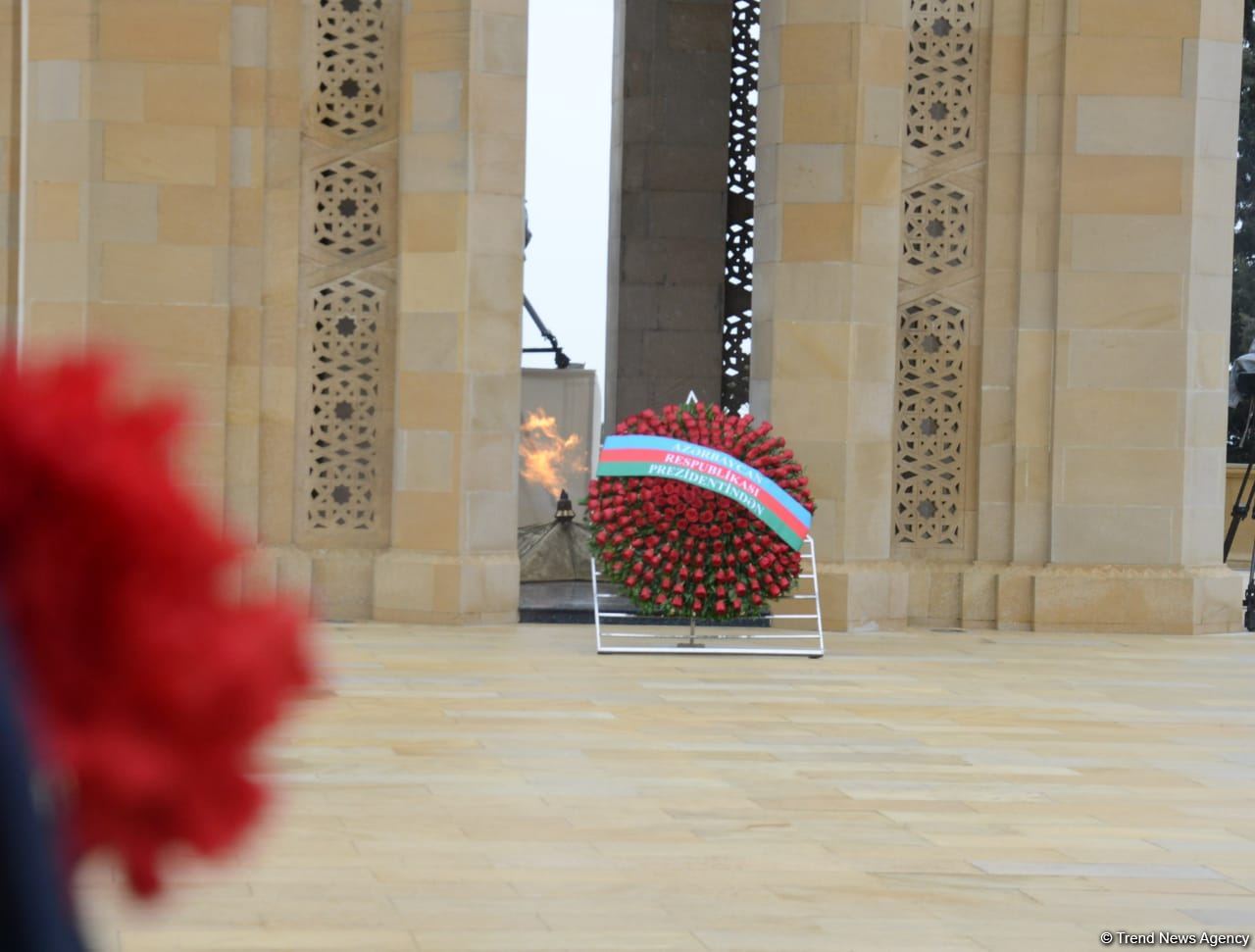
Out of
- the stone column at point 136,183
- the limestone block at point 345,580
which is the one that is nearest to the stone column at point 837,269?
the limestone block at point 345,580

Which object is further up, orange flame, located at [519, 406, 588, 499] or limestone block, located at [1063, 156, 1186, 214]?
limestone block, located at [1063, 156, 1186, 214]

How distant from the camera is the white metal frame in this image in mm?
11961

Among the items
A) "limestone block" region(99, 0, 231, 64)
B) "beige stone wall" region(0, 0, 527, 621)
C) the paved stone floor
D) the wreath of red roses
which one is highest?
"limestone block" region(99, 0, 231, 64)

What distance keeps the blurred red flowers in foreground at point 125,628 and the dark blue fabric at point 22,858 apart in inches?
1.7

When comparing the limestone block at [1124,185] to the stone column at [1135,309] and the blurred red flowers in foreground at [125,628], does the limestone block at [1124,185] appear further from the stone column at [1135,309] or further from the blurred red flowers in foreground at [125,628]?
the blurred red flowers in foreground at [125,628]

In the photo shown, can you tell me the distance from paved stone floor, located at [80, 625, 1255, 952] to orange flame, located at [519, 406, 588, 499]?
4912 millimetres

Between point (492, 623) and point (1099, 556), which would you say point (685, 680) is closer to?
point (492, 623)

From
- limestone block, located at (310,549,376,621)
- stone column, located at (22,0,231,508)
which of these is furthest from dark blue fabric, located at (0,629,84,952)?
limestone block, located at (310,549,376,621)

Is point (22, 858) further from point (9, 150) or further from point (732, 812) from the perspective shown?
point (9, 150)

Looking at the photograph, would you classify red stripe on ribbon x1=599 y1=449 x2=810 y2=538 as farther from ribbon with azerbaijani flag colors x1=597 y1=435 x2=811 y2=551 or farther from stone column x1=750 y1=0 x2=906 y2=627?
stone column x1=750 y1=0 x2=906 y2=627

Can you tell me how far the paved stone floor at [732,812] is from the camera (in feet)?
17.5

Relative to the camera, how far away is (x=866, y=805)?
23.6 ft

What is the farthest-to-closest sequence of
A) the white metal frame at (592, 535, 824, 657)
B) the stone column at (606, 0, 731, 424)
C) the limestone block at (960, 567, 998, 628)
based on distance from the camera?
the stone column at (606, 0, 731, 424) → the limestone block at (960, 567, 998, 628) → the white metal frame at (592, 535, 824, 657)

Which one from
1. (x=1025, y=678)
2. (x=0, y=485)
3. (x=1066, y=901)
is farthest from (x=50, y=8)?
(x=0, y=485)
